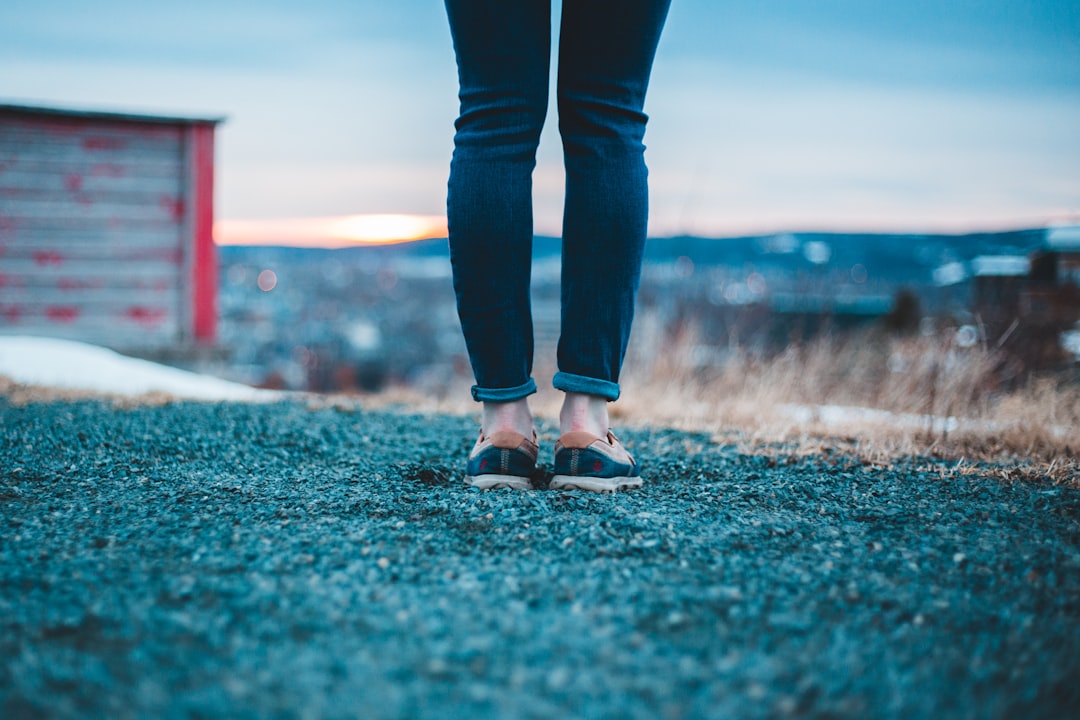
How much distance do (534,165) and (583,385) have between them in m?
0.44

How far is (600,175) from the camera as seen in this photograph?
57.9 inches

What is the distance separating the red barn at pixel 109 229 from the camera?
23.5 feet

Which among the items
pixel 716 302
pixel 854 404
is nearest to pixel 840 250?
pixel 716 302

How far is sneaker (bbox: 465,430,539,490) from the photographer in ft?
4.87

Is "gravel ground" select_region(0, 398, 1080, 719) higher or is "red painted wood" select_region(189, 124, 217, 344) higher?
"red painted wood" select_region(189, 124, 217, 344)

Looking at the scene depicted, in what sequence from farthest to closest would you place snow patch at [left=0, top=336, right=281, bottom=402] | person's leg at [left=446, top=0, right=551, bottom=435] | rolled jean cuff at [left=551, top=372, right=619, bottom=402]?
snow patch at [left=0, top=336, right=281, bottom=402], rolled jean cuff at [left=551, top=372, right=619, bottom=402], person's leg at [left=446, top=0, right=551, bottom=435]

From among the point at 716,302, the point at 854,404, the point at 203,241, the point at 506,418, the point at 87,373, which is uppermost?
the point at 203,241

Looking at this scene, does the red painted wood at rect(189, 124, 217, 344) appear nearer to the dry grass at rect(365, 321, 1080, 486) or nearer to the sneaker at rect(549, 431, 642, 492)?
the dry grass at rect(365, 321, 1080, 486)

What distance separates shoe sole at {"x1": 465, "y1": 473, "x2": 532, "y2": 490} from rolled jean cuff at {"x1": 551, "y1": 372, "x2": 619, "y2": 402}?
7.8 inches

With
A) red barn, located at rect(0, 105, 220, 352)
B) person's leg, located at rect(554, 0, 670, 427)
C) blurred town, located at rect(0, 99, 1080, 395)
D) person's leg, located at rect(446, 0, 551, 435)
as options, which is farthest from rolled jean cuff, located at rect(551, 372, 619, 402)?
red barn, located at rect(0, 105, 220, 352)

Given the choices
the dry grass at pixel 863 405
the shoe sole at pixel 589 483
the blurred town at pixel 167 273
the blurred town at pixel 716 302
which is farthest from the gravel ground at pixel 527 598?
the blurred town at pixel 167 273

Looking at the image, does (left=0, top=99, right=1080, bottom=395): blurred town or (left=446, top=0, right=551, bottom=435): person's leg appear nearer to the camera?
(left=446, top=0, right=551, bottom=435): person's leg

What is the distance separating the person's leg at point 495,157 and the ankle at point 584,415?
0.54 feet

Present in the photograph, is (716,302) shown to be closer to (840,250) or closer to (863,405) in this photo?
(863,405)
